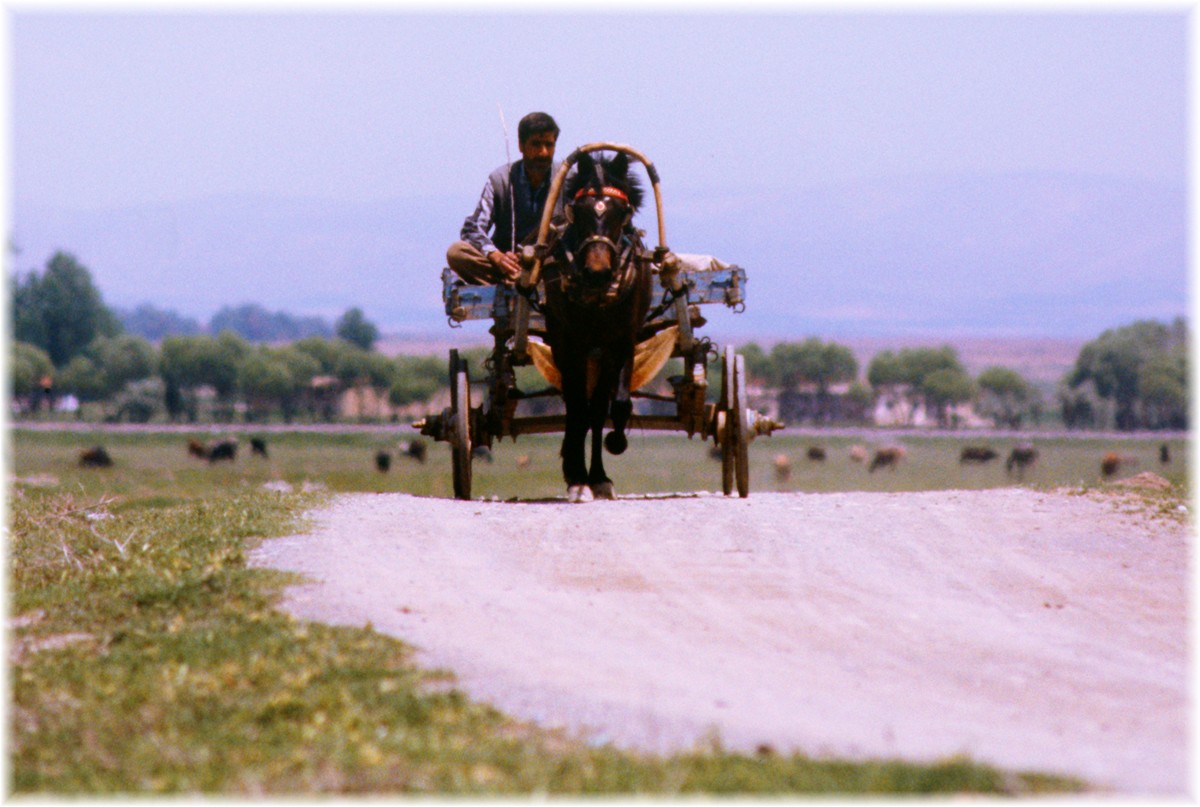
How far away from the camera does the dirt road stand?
7.30 m

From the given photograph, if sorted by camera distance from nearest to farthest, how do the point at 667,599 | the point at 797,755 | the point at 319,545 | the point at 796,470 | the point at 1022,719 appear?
the point at 797,755 < the point at 1022,719 < the point at 667,599 < the point at 319,545 < the point at 796,470

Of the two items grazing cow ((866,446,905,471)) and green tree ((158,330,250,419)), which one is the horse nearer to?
grazing cow ((866,446,905,471))

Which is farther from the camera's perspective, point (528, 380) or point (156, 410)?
point (156, 410)

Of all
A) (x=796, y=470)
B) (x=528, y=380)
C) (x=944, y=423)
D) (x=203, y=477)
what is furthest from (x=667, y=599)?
(x=944, y=423)

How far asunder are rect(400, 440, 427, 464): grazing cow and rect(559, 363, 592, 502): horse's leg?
53.9 meters

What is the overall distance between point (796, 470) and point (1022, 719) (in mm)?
63285

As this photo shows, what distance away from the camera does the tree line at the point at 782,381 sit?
113688 millimetres

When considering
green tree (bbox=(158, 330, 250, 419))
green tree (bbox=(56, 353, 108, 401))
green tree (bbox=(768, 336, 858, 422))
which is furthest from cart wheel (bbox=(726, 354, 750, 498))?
green tree (bbox=(56, 353, 108, 401))

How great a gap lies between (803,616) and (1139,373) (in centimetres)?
10736

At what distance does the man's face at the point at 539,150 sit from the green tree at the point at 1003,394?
106m

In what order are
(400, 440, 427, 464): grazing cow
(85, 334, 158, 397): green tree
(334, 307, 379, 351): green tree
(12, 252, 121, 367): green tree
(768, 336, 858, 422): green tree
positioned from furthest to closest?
(334, 307, 379, 351): green tree, (12, 252, 121, 367): green tree, (85, 334, 158, 397): green tree, (768, 336, 858, 422): green tree, (400, 440, 427, 464): grazing cow

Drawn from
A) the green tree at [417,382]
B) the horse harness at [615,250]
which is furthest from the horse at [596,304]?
the green tree at [417,382]

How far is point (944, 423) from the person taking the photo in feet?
389

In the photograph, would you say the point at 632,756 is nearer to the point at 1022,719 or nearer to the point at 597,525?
the point at 1022,719
